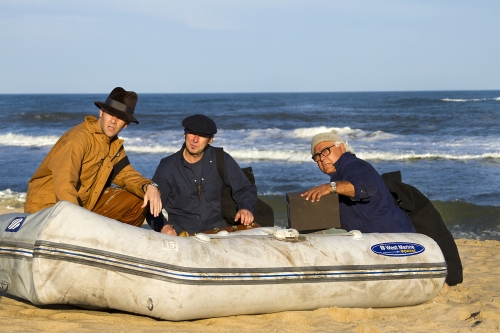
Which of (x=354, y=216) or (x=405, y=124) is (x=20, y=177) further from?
(x=405, y=124)

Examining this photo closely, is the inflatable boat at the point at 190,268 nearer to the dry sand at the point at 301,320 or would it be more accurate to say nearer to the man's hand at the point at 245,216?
the dry sand at the point at 301,320

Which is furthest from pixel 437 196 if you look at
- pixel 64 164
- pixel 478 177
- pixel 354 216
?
pixel 64 164

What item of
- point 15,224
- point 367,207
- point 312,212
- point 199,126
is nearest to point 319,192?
point 312,212

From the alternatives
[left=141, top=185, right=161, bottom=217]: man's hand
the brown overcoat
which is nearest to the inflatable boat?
the brown overcoat

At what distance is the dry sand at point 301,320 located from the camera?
405 centimetres

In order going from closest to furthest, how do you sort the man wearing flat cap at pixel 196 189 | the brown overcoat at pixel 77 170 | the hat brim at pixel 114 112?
the brown overcoat at pixel 77 170, the hat brim at pixel 114 112, the man wearing flat cap at pixel 196 189

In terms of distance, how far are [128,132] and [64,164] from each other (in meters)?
20.1

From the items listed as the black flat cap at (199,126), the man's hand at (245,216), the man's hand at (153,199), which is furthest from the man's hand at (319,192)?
the man's hand at (153,199)

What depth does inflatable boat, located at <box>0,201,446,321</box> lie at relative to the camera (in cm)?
398

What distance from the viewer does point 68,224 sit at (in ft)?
13.1

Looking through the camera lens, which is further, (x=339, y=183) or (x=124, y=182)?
(x=124, y=182)

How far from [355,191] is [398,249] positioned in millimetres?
527

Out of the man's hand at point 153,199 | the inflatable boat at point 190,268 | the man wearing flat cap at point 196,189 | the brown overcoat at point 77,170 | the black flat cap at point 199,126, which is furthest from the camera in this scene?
the man wearing flat cap at point 196,189

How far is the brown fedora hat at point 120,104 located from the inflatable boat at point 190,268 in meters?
1.10
